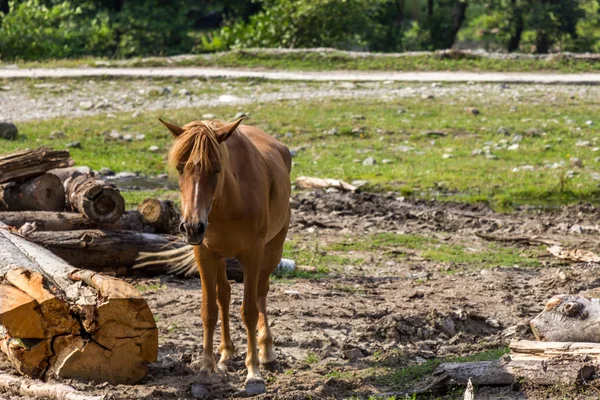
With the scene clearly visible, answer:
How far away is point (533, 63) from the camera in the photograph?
2797 centimetres

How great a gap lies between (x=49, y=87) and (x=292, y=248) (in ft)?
46.9

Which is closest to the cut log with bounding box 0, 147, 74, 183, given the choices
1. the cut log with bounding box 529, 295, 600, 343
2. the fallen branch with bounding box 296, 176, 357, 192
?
the cut log with bounding box 529, 295, 600, 343

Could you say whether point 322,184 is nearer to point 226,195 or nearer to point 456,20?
point 226,195

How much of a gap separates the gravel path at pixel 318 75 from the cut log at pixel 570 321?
18.8m

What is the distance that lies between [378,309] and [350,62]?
63.7 feet

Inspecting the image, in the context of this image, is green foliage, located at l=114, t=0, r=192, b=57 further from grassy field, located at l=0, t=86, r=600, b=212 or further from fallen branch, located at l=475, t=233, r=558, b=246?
fallen branch, located at l=475, t=233, r=558, b=246

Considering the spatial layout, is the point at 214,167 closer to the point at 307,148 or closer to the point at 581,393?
the point at 581,393

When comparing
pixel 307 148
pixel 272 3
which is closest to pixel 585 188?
pixel 307 148

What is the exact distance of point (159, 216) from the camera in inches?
428

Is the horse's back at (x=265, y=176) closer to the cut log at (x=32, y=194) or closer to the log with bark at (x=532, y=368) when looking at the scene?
the log with bark at (x=532, y=368)

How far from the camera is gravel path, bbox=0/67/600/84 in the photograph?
2583cm

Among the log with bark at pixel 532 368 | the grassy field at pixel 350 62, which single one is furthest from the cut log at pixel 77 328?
the grassy field at pixel 350 62

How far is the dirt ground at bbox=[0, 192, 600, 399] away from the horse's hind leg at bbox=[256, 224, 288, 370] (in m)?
0.14

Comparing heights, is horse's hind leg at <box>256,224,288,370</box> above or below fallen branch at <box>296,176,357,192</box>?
above
